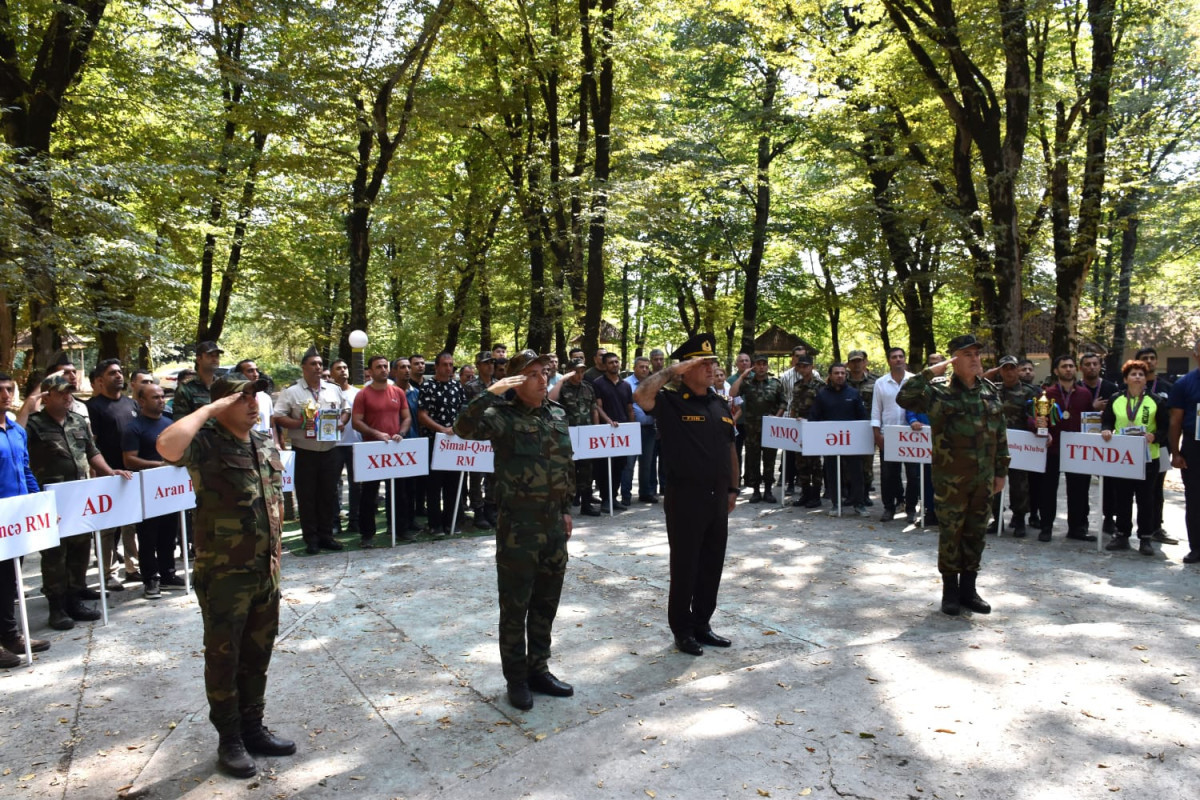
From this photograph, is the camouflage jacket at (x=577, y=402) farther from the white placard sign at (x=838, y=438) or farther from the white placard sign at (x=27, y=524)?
the white placard sign at (x=27, y=524)

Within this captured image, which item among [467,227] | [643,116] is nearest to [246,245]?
[467,227]

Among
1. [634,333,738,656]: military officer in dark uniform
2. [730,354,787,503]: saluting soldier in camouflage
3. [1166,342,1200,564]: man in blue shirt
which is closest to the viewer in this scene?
[634,333,738,656]: military officer in dark uniform

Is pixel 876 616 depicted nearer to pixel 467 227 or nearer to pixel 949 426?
pixel 949 426

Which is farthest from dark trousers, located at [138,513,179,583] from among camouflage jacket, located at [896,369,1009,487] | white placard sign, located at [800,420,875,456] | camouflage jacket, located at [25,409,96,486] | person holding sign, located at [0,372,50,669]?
white placard sign, located at [800,420,875,456]

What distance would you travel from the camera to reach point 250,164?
17328mm

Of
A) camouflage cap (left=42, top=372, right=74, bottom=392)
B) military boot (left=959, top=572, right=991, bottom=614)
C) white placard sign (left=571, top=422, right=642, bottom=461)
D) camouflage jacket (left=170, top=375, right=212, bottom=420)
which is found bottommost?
military boot (left=959, top=572, right=991, bottom=614)

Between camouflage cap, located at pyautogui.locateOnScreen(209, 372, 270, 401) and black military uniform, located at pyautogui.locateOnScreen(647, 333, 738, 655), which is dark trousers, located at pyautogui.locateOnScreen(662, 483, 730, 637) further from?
camouflage cap, located at pyautogui.locateOnScreen(209, 372, 270, 401)

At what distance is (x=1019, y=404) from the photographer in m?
9.23

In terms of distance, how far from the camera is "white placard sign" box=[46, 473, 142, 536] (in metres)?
6.08

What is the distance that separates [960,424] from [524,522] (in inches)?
146

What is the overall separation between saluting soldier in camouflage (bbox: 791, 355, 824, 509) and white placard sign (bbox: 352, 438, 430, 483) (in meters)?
5.17

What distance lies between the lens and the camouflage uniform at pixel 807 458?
11008 mm

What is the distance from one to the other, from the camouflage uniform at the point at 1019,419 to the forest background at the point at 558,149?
4452mm

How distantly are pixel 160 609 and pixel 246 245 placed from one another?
16411mm
